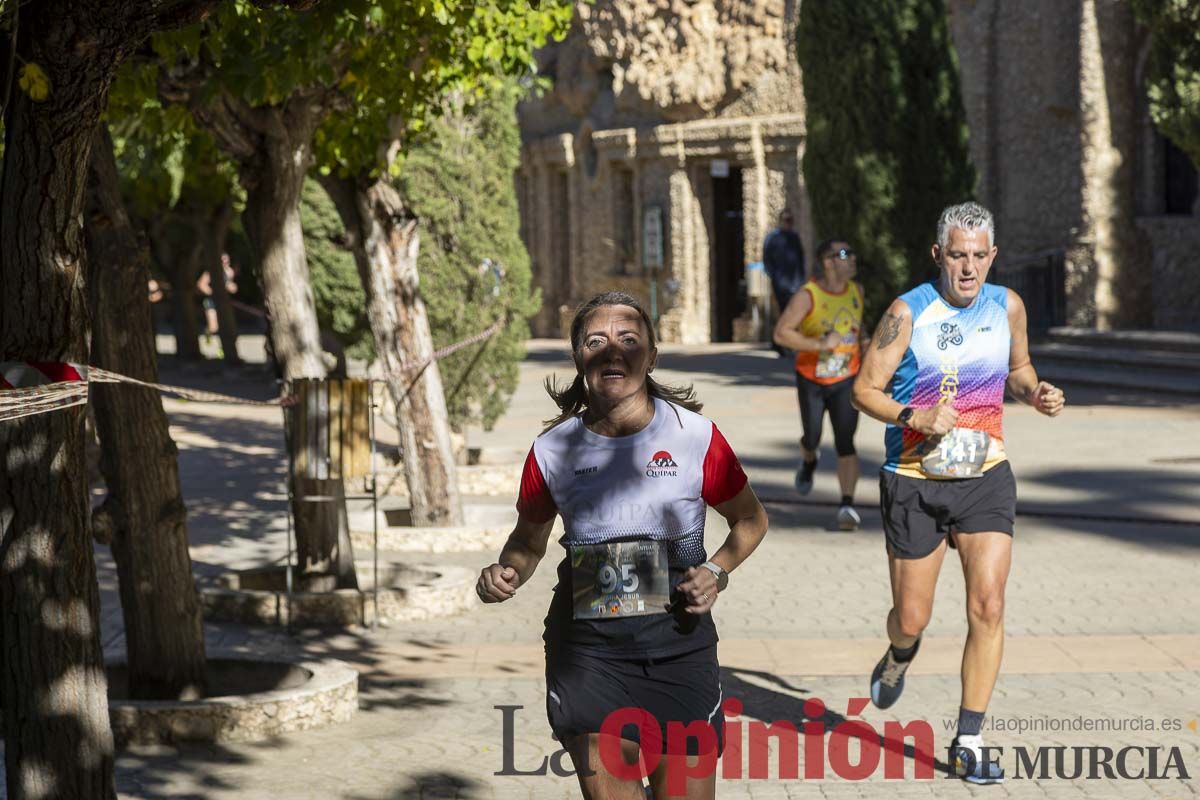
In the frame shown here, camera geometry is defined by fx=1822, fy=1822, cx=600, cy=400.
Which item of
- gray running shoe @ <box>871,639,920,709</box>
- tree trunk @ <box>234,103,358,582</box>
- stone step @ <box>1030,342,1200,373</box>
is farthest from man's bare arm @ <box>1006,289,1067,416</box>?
stone step @ <box>1030,342,1200,373</box>

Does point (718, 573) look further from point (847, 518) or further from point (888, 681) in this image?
point (847, 518)

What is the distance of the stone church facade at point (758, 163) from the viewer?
25.6 m

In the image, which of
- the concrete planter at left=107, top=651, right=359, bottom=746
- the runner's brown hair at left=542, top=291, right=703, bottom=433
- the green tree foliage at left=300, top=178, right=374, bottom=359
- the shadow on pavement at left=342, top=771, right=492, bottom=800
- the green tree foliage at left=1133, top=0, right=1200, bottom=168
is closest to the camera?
the runner's brown hair at left=542, top=291, right=703, bottom=433

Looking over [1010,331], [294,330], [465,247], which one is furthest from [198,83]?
[465,247]

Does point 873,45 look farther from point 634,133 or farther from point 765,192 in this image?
point 634,133

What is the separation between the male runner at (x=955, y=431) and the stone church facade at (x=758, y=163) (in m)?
18.4

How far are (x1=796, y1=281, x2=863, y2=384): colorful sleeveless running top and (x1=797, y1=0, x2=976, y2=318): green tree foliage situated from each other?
1203 cm

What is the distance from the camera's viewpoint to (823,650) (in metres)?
8.24

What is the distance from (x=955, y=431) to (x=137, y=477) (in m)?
3.15

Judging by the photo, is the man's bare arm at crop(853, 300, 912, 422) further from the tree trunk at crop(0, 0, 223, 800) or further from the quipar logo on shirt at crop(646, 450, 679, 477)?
the tree trunk at crop(0, 0, 223, 800)

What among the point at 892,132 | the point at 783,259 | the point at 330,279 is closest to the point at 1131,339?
the point at 892,132

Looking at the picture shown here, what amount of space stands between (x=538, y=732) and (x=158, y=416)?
1.92m

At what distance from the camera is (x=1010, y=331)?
6355 mm

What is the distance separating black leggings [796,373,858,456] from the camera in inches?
456
